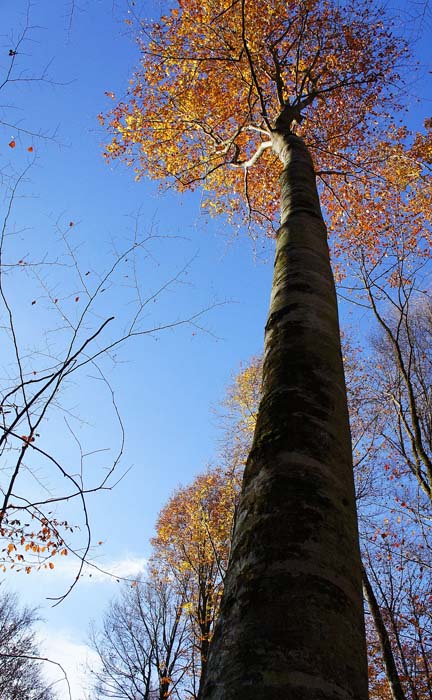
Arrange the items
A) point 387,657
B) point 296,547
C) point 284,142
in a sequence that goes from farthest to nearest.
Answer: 1. point 387,657
2. point 284,142
3. point 296,547

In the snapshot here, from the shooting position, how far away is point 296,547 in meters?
0.96

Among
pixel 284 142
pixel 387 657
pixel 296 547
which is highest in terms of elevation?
pixel 284 142

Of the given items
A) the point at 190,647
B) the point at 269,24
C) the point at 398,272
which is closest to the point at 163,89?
the point at 269,24

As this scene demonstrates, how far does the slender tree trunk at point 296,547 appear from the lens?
29.8 inches

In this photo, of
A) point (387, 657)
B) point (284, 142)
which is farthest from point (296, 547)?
point (387, 657)

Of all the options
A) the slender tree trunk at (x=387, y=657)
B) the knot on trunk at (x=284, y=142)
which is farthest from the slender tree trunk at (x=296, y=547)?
the slender tree trunk at (x=387, y=657)

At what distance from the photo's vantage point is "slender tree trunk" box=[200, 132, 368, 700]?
29.8 inches

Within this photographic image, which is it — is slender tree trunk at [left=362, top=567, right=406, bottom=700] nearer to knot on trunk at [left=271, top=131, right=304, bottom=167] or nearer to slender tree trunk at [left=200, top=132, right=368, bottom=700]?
knot on trunk at [left=271, top=131, right=304, bottom=167]

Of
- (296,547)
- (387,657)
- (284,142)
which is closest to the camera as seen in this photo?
(296,547)

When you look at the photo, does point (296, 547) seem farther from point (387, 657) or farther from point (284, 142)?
point (387, 657)

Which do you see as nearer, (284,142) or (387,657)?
(284,142)

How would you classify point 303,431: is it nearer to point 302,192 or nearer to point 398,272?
point 302,192

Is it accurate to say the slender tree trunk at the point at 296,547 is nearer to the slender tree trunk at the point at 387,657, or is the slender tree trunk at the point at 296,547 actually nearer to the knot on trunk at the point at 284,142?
the knot on trunk at the point at 284,142

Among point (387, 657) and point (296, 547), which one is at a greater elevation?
point (296, 547)
